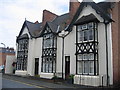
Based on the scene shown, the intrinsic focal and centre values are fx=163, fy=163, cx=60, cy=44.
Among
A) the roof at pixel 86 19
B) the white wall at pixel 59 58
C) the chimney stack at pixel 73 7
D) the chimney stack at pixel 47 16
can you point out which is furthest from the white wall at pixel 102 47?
the chimney stack at pixel 47 16

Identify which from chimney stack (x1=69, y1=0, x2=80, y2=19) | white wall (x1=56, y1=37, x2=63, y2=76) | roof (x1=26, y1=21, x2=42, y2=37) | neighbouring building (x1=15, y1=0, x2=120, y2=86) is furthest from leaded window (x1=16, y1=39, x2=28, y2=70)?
chimney stack (x1=69, y1=0, x2=80, y2=19)

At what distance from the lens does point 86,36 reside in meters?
18.4

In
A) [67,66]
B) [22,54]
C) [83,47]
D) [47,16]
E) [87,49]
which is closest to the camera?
[87,49]

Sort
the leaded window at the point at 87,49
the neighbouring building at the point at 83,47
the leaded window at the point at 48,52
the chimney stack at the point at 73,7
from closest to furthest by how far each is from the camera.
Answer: the neighbouring building at the point at 83,47 → the leaded window at the point at 87,49 → the chimney stack at the point at 73,7 → the leaded window at the point at 48,52

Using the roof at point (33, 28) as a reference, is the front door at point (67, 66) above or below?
below

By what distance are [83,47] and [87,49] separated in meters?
0.65

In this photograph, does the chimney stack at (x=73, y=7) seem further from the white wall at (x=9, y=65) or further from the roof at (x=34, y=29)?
the white wall at (x=9, y=65)

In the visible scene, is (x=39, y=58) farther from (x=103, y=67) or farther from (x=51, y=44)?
A: (x=103, y=67)

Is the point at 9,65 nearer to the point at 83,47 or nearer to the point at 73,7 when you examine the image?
the point at 73,7

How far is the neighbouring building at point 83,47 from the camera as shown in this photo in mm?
16703

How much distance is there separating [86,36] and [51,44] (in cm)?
664

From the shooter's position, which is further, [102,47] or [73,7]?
[73,7]

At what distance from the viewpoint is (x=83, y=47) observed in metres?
18.4

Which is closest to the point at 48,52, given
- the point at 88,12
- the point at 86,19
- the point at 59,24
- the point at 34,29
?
the point at 59,24
